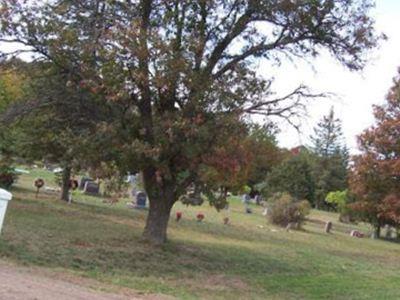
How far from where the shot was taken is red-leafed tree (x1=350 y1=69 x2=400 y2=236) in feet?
121

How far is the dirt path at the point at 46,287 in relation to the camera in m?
9.19

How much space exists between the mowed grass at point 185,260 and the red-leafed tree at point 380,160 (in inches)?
433

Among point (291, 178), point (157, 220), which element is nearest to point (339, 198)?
point (291, 178)

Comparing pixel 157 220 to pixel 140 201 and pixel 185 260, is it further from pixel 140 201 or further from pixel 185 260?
pixel 140 201

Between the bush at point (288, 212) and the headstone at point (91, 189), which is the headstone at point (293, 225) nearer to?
the bush at point (288, 212)

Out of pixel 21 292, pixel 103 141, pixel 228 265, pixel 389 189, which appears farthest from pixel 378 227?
pixel 21 292

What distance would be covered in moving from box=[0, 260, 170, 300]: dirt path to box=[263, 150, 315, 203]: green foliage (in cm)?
5312

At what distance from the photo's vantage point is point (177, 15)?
677 inches

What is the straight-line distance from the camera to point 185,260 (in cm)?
1780

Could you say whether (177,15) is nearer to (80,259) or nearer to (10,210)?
(80,259)

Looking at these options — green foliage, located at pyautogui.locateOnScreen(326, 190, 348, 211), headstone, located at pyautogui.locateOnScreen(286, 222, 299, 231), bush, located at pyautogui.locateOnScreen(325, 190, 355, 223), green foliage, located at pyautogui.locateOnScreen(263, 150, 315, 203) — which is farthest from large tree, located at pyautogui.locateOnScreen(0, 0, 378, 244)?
green foliage, located at pyautogui.locateOnScreen(263, 150, 315, 203)

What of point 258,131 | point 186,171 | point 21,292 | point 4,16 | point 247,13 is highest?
point 247,13

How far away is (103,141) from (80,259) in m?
3.22

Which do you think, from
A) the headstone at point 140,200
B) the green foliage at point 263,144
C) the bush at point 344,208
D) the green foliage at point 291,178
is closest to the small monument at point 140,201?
the headstone at point 140,200
